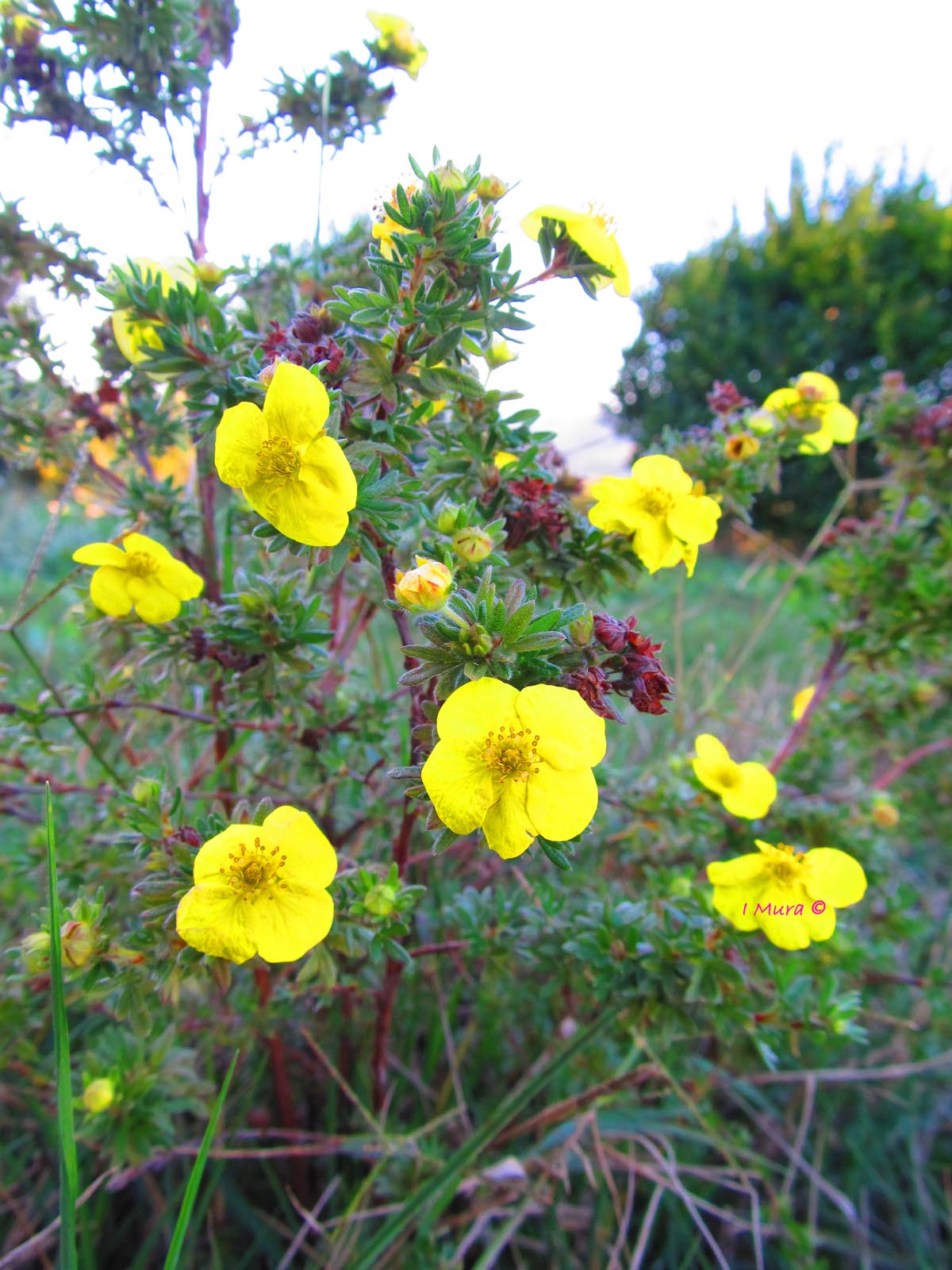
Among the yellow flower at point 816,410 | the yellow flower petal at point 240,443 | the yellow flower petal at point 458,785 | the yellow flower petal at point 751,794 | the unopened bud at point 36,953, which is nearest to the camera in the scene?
the yellow flower petal at point 458,785

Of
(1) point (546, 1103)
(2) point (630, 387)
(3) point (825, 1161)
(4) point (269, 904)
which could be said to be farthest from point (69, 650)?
(2) point (630, 387)

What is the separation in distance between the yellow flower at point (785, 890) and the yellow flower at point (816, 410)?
0.78 metres

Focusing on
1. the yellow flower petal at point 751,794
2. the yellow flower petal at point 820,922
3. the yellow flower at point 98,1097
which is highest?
the yellow flower petal at point 751,794

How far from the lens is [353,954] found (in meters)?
1.00

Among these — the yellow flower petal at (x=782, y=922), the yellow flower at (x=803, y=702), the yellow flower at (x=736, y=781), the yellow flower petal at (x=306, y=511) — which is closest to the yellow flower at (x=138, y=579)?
the yellow flower petal at (x=306, y=511)

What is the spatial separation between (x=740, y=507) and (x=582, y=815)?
817 millimetres

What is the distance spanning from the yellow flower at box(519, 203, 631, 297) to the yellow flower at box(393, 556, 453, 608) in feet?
1.68

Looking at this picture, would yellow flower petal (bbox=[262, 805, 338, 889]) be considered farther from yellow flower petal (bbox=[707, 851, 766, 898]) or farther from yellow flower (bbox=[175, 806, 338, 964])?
yellow flower petal (bbox=[707, 851, 766, 898])

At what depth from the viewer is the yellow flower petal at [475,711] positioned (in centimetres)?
79

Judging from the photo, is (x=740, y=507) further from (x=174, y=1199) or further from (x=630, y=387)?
(x=630, y=387)

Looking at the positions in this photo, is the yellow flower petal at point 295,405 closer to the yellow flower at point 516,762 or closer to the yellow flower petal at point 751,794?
the yellow flower at point 516,762

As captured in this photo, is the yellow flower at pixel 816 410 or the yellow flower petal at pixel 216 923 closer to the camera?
the yellow flower petal at pixel 216 923

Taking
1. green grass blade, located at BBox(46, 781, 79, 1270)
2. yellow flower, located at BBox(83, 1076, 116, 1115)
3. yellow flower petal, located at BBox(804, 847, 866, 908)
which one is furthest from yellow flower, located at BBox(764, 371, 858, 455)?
yellow flower, located at BBox(83, 1076, 116, 1115)

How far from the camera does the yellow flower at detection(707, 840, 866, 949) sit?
1.15 meters
